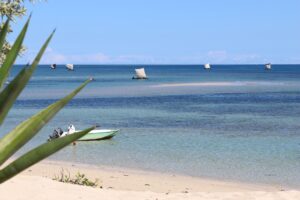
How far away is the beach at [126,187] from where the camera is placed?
12219 millimetres

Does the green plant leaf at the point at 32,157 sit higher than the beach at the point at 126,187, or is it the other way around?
the beach at the point at 126,187

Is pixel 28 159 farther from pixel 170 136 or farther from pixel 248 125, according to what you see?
pixel 248 125

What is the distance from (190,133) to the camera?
112ft

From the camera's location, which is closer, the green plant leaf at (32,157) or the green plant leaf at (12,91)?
the green plant leaf at (32,157)

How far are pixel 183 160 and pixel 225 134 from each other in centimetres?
1010

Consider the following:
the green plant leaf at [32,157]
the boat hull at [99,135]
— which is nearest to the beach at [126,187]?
the boat hull at [99,135]
